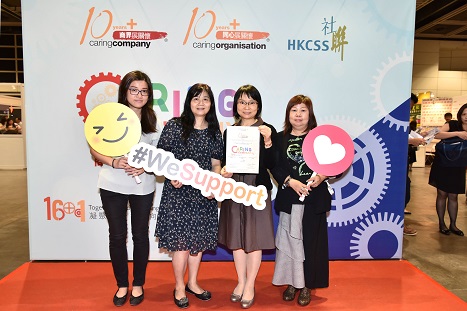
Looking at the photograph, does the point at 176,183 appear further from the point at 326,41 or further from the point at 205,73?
the point at 326,41

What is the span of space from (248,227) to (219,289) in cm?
65

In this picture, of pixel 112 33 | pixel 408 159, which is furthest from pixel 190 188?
pixel 408 159

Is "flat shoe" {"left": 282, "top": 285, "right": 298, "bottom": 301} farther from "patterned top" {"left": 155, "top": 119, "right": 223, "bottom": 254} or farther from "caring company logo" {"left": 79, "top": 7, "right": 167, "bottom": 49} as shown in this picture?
"caring company logo" {"left": 79, "top": 7, "right": 167, "bottom": 49}

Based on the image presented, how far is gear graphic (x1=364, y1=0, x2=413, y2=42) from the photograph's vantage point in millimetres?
3191

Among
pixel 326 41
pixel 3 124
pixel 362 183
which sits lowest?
pixel 362 183

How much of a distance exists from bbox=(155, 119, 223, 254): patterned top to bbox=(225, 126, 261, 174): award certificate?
13cm

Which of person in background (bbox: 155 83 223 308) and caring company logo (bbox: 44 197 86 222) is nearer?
person in background (bbox: 155 83 223 308)

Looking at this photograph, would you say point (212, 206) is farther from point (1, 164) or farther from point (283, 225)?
point (1, 164)

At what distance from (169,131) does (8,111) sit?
435 inches

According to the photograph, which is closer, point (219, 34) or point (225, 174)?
point (225, 174)

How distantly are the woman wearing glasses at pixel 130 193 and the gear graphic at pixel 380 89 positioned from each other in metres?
1.96

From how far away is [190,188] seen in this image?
2.42 m

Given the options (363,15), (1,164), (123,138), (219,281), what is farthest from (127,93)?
(1,164)

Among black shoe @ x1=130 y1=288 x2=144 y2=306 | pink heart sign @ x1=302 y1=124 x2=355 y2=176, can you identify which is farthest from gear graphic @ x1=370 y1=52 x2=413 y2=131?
black shoe @ x1=130 y1=288 x2=144 y2=306
